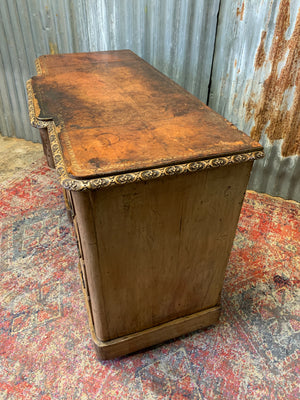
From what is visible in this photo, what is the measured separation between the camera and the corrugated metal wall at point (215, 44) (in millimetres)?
2379

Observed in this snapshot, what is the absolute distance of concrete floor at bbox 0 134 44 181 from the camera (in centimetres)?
330

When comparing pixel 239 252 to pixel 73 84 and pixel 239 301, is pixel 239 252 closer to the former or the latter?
pixel 239 301

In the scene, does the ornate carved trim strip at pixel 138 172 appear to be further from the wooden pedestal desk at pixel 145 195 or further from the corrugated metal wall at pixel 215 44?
the corrugated metal wall at pixel 215 44

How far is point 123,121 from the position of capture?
149cm

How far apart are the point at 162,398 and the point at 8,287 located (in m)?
1.21

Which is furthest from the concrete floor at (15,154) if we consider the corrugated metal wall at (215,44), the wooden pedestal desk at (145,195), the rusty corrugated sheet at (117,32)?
the wooden pedestal desk at (145,195)

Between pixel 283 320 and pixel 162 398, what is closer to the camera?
pixel 162 398

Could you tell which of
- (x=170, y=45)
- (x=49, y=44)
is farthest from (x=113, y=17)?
(x=49, y=44)

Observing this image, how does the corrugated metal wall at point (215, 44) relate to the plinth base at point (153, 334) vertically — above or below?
above

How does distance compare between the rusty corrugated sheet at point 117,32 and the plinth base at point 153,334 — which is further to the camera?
the rusty corrugated sheet at point 117,32

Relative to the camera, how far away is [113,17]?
2838mm

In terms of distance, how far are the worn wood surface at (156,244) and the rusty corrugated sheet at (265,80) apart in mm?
1512

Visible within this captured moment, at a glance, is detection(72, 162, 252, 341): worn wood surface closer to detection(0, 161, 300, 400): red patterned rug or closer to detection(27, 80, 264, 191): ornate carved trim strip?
detection(27, 80, 264, 191): ornate carved trim strip

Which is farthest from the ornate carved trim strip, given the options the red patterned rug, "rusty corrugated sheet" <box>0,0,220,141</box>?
"rusty corrugated sheet" <box>0,0,220,141</box>
